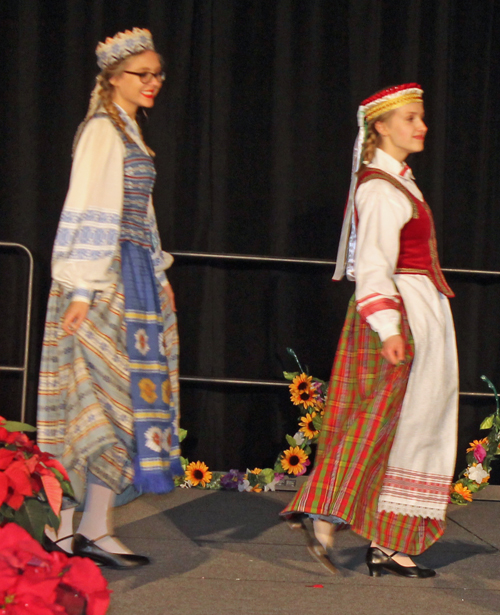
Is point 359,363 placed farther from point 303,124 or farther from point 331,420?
point 303,124

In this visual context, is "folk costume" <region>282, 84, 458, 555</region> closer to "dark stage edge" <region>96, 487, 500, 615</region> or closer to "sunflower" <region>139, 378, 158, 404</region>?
"dark stage edge" <region>96, 487, 500, 615</region>

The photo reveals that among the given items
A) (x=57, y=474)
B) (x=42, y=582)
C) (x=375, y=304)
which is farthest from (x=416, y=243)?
(x=42, y=582)

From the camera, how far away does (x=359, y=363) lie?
1993mm

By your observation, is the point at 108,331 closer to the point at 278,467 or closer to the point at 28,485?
the point at 28,485

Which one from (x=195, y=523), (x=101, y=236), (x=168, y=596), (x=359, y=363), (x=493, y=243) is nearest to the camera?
(x=168, y=596)

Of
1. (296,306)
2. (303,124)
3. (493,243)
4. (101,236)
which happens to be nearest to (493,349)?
(493,243)

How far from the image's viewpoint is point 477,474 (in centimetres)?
305

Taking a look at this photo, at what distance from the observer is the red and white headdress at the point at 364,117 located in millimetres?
2062

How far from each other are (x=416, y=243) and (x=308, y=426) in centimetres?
126

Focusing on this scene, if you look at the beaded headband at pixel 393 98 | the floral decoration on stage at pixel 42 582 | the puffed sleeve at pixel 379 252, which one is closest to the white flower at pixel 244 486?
the puffed sleeve at pixel 379 252

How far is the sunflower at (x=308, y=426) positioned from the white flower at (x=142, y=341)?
4.04ft

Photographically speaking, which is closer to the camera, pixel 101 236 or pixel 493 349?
pixel 101 236

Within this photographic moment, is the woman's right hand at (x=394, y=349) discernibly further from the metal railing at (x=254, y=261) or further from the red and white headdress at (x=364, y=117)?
the metal railing at (x=254, y=261)

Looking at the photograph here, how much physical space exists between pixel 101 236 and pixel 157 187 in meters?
1.30
